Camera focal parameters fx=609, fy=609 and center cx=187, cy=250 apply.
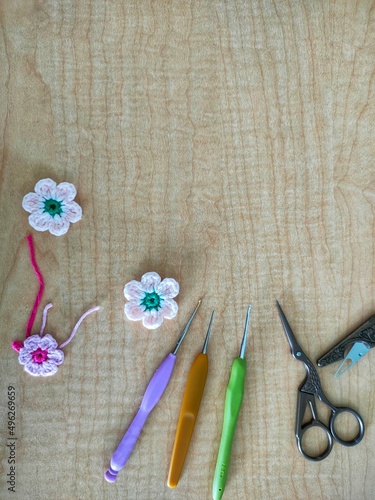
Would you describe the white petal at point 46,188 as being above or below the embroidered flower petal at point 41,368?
above

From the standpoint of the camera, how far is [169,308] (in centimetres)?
80

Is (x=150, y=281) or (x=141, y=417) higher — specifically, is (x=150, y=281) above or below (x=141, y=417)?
above

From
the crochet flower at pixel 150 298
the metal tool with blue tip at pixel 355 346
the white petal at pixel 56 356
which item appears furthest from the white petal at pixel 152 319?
the metal tool with blue tip at pixel 355 346

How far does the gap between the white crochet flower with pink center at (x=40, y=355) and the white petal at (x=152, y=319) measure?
117 mm

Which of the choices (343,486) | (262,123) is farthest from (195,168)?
(343,486)

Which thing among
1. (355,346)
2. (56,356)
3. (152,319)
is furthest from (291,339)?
(56,356)

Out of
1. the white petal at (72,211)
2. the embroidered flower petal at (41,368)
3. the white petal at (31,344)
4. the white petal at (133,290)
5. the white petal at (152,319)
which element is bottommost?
the embroidered flower petal at (41,368)

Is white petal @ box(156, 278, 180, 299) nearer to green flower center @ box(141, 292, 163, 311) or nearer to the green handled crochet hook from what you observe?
green flower center @ box(141, 292, 163, 311)

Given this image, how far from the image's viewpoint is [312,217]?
0.83 m

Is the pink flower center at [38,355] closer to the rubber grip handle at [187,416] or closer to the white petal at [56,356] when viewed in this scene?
the white petal at [56,356]

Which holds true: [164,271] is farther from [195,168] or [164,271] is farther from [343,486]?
[343,486]

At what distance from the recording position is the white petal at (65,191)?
789 millimetres

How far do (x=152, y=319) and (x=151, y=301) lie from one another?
2 centimetres

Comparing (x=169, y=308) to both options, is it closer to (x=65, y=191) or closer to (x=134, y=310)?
(x=134, y=310)
